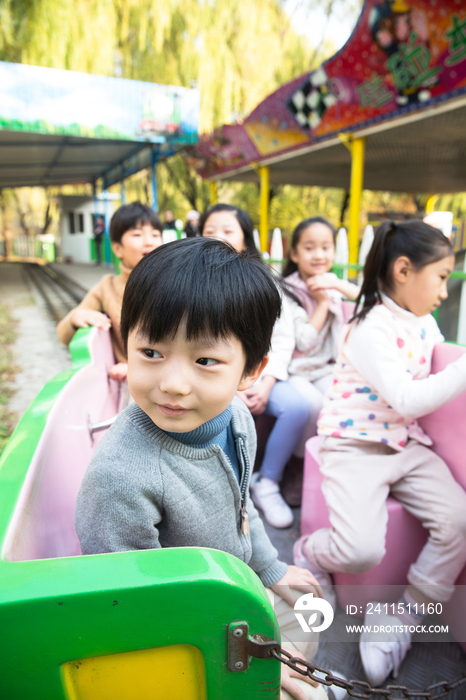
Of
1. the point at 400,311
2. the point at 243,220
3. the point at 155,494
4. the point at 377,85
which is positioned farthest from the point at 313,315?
the point at 377,85

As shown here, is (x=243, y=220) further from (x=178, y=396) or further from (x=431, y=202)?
(x=431, y=202)

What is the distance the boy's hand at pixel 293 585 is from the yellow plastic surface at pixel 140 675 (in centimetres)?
49

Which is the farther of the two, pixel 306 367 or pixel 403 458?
pixel 306 367

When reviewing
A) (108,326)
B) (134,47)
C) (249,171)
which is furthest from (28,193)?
(108,326)

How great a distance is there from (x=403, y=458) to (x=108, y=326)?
1192mm

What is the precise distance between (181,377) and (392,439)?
3.18ft

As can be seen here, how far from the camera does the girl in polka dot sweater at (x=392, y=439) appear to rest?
1313 millimetres

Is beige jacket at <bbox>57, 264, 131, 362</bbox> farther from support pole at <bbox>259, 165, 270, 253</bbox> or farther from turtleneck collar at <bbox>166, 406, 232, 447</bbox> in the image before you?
support pole at <bbox>259, 165, 270, 253</bbox>

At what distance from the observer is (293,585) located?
1.09m

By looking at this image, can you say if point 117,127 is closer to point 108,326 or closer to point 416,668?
point 108,326

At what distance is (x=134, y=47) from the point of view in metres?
10.4

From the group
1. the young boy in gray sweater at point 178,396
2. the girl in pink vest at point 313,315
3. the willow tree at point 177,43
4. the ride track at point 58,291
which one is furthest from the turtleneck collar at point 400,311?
the willow tree at point 177,43

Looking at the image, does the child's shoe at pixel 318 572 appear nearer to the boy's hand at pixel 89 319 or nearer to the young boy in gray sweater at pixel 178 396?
the young boy in gray sweater at pixel 178 396

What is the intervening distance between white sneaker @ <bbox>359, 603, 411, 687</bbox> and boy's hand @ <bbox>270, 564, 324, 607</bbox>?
31 centimetres
